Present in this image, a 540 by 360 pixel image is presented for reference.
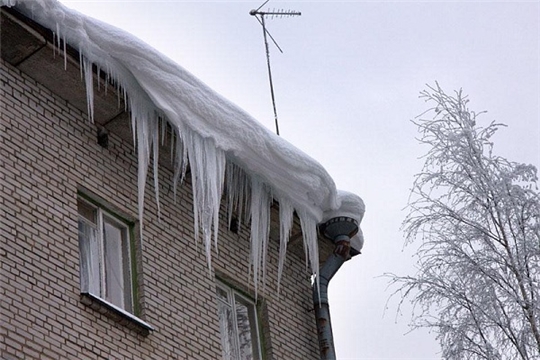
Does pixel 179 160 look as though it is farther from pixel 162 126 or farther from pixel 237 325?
pixel 237 325

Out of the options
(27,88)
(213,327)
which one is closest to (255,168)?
(213,327)

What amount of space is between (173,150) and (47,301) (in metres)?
2.34

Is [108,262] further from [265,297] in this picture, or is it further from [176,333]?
[265,297]

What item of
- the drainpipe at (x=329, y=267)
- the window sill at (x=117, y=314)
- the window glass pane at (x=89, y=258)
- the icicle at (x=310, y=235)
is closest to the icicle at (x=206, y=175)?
the window glass pane at (x=89, y=258)

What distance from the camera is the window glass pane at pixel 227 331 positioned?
34.3ft

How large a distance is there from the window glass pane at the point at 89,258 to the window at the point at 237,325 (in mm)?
1475

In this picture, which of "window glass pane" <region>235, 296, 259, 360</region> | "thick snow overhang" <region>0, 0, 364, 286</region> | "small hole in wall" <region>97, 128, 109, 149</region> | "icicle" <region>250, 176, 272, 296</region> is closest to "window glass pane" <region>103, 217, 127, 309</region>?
"thick snow overhang" <region>0, 0, 364, 286</region>

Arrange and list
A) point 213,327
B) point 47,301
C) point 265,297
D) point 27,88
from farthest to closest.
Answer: point 265,297 < point 213,327 < point 27,88 < point 47,301

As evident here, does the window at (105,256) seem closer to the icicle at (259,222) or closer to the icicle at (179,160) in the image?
the icicle at (179,160)

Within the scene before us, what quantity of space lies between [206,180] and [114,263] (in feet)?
3.42

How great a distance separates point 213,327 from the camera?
1020 centimetres

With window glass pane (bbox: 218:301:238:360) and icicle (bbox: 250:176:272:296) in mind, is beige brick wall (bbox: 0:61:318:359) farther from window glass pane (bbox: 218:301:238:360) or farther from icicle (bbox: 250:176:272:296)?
window glass pane (bbox: 218:301:238:360)

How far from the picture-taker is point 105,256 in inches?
378

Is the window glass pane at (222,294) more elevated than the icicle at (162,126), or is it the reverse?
the icicle at (162,126)
